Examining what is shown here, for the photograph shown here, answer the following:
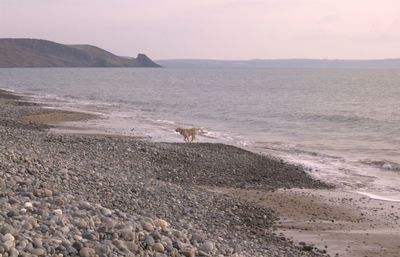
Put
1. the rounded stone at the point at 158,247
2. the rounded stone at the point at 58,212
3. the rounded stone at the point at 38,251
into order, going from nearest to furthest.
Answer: the rounded stone at the point at 38,251, the rounded stone at the point at 158,247, the rounded stone at the point at 58,212

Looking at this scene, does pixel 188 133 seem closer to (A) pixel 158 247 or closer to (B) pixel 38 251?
(A) pixel 158 247

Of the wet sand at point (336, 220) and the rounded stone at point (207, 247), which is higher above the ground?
the rounded stone at point (207, 247)

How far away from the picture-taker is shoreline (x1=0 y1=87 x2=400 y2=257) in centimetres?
998

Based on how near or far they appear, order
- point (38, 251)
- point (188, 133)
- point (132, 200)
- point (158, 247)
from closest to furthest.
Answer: point (38, 251) < point (158, 247) < point (132, 200) < point (188, 133)

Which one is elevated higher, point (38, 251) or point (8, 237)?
point (8, 237)

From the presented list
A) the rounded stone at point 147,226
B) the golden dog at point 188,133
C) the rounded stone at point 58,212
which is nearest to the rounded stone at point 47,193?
the rounded stone at point 58,212

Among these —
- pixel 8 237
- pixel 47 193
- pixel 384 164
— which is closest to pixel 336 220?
pixel 47 193

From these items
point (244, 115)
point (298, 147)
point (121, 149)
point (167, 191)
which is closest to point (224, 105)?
point (244, 115)

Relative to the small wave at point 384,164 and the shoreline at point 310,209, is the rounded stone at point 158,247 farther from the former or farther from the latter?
the small wave at point 384,164

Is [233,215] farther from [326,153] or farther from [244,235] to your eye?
[326,153]

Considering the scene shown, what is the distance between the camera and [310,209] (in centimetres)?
1236

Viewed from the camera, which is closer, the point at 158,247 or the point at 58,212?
the point at 158,247

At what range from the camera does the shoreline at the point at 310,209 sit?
393 inches

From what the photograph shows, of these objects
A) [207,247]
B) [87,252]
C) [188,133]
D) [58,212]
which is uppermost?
[58,212]
